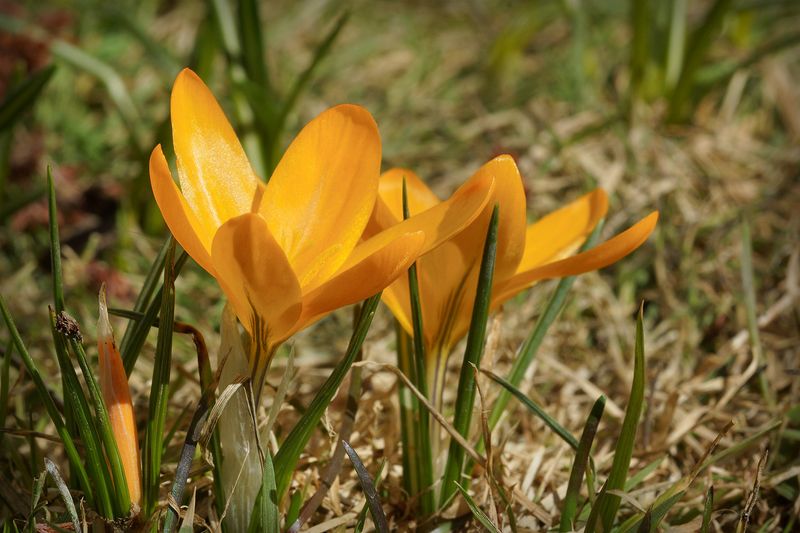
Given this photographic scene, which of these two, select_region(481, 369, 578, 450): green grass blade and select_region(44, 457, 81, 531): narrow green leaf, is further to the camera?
select_region(481, 369, 578, 450): green grass blade

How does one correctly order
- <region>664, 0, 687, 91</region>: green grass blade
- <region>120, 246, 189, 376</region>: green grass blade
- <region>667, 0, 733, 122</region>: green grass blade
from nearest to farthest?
<region>120, 246, 189, 376</region>: green grass blade → <region>667, 0, 733, 122</region>: green grass blade → <region>664, 0, 687, 91</region>: green grass blade

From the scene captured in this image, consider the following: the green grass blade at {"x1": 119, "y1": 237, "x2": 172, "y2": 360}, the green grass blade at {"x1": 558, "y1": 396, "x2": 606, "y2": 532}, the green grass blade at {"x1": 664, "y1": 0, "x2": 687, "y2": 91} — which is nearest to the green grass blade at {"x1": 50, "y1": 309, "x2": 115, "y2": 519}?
the green grass blade at {"x1": 119, "y1": 237, "x2": 172, "y2": 360}

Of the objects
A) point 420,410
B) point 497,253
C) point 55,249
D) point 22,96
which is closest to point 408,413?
point 420,410

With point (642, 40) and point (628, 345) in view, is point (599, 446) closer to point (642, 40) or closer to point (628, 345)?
point (628, 345)

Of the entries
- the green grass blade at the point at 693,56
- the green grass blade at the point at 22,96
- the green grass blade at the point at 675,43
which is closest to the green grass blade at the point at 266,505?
the green grass blade at the point at 22,96

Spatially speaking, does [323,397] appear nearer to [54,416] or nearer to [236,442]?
[236,442]

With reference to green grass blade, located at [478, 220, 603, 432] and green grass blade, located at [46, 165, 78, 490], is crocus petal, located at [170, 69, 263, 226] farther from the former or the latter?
green grass blade, located at [478, 220, 603, 432]
